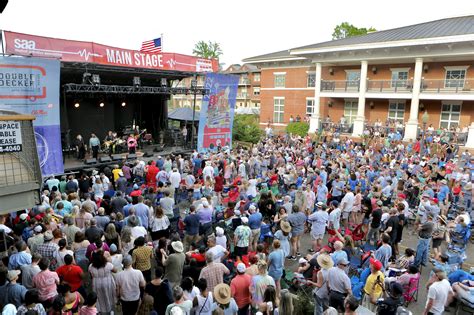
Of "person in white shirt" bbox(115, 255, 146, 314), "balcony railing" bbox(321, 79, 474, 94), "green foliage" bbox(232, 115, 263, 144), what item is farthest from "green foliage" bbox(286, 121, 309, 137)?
"person in white shirt" bbox(115, 255, 146, 314)

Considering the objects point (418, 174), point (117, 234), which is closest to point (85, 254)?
point (117, 234)

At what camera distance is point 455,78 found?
78.6ft

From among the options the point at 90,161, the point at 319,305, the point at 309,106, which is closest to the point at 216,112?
the point at 90,161

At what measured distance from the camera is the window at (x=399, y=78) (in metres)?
25.9

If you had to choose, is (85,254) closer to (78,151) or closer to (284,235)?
(284,235)

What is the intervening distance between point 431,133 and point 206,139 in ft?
48.7

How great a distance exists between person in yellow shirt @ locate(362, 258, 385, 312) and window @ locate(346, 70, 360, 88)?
2488cm

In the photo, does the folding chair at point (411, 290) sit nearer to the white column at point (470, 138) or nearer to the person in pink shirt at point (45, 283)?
the person in pink shirt at point (45, 283)

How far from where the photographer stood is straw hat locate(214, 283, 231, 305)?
4965mm

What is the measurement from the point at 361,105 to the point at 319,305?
23.5m

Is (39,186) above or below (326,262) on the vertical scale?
above

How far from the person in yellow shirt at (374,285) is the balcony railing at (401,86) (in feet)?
72.9

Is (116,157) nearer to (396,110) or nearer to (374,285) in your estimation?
(374,285)

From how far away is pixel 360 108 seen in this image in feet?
88.5
